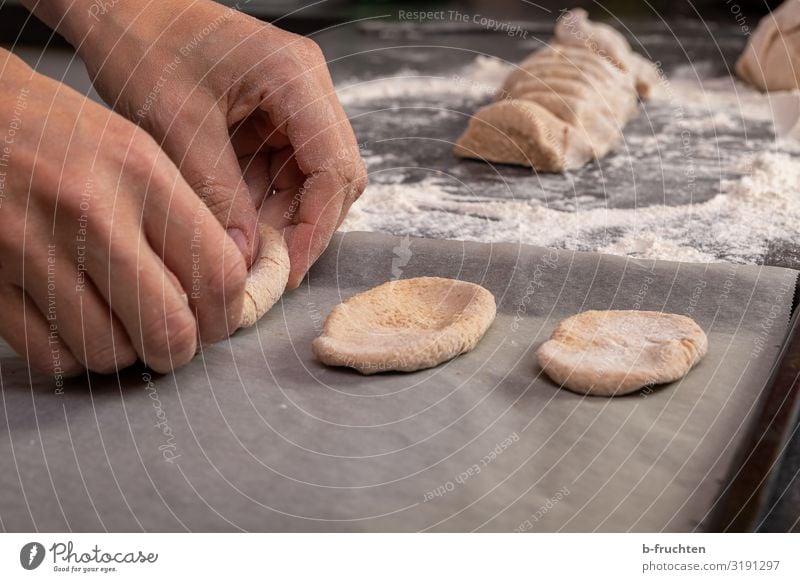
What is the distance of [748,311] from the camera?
1.42 meters

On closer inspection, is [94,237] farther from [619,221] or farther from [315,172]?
[619,221]

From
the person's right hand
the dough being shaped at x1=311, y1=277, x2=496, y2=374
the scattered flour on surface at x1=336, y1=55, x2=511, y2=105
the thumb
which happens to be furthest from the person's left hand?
the scattered flour on surface at x1=336, y1=55, x2=511, y2=105

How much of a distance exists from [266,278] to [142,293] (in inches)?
14.5

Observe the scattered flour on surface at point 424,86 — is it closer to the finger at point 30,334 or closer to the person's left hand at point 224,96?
the person's left hand at point 224,96

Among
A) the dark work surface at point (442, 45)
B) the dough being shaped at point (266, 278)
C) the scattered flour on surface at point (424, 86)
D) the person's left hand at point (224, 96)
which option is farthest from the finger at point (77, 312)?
the scattered flour on surface at point (424, 86)

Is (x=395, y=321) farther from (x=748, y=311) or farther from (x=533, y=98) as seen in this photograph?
(x=533, y=98)

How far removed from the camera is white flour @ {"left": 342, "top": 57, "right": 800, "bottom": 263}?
5.79 feet

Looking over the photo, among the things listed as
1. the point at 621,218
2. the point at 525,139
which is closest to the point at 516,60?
the point at 525,139

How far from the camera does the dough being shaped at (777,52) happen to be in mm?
2697

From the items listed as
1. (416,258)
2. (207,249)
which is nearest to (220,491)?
(207,249)

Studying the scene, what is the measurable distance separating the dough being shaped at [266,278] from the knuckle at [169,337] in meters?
0.20

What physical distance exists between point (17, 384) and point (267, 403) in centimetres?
38

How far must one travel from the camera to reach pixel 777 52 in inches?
108

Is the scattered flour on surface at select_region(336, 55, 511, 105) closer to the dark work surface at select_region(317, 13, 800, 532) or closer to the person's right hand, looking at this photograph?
the dark work surface at select_region(317, 13, 800, 532)
